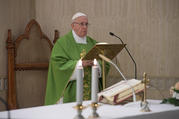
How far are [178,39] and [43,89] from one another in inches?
126

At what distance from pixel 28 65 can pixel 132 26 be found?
228 cm

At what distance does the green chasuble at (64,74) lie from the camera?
5746mm

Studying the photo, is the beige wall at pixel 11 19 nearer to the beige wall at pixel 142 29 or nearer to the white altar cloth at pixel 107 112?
the beige wall at pixel 142 29

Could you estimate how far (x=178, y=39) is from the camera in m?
6.10

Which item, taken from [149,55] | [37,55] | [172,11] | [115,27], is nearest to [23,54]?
[37,55]

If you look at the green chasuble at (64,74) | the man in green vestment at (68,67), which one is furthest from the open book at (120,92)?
the green chasuble at (64,74)

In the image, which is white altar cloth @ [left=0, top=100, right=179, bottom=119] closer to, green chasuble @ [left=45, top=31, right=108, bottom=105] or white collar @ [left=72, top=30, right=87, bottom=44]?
green chasuble @ [left=45, top=31, right=108, bottom=105]

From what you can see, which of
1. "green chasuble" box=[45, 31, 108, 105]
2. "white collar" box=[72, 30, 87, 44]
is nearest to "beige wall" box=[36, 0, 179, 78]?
"white collar" box=[72, 30, 87, 44]

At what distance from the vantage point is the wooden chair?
6902 mm

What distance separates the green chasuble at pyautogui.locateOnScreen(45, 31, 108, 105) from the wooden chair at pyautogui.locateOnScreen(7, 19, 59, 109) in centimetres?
127

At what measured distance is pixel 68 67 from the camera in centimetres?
562

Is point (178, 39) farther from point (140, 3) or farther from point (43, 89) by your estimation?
point (43, 89)

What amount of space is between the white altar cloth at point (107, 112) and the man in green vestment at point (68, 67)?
7.96 ft

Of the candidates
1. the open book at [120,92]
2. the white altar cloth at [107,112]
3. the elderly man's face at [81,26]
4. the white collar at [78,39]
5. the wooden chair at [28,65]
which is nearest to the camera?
the white altar cloth at [107,112]
